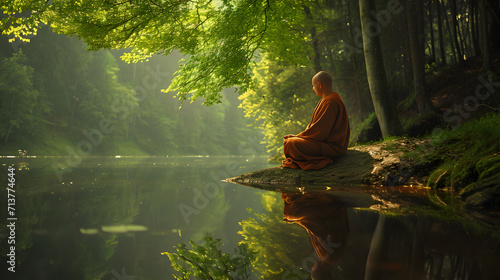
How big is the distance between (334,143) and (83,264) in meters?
5.77

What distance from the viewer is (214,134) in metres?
57.0

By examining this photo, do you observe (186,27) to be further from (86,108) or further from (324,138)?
(86,108)

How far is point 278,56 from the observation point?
32.3 feet

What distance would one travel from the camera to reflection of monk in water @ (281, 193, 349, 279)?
1546 mm

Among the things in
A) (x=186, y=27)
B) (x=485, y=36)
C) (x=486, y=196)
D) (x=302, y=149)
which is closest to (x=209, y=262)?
(x=486, y=196)

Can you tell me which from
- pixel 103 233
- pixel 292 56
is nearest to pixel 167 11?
pixel 292 56

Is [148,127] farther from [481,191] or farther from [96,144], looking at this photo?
[481,191]

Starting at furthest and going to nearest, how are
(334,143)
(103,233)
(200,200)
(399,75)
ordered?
(399,75)
(334,143)
(200,200)
(103,233)

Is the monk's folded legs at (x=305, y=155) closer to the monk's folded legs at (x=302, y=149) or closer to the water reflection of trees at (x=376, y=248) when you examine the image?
the monk's folded legs at (x=302, y=149)

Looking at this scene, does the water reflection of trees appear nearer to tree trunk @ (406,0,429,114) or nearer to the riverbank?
the riverbank

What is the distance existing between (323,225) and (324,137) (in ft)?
14.2

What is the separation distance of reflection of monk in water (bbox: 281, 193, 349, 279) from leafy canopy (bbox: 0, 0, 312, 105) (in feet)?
16.9

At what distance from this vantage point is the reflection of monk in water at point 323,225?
155 centimetres

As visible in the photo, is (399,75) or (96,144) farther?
(96,144)
